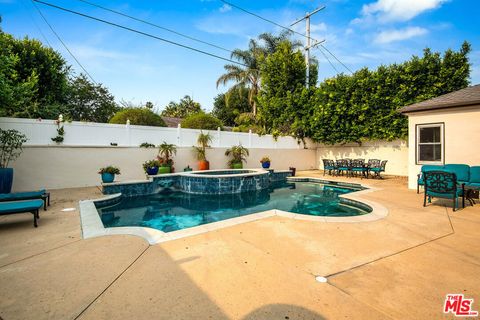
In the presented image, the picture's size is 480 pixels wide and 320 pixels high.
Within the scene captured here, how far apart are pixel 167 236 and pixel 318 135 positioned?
1340cm

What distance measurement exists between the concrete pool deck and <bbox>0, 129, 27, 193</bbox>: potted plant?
356 cm

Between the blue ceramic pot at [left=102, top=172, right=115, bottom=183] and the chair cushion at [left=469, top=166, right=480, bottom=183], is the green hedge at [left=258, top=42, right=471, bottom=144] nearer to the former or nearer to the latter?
the chair cushion at [left=469, top=166, right=480, bottom=183]

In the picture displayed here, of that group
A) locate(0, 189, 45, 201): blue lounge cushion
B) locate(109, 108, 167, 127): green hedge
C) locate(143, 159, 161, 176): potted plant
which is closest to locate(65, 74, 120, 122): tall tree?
locate(109, 108, 167, 127): green hedge

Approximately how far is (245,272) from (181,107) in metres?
39.6

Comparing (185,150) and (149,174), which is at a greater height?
(185,150)

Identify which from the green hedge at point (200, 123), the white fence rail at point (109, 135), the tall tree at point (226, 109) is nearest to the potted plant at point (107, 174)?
the white fence rail at point (109, 135)

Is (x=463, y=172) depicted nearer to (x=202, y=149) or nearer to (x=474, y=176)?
(x=474, y=176)

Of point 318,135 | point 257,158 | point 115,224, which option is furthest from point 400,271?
point 318,135

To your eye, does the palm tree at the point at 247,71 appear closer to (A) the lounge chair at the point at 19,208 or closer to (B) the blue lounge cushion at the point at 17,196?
(B) the blue lounge cushion at the point at 17,196

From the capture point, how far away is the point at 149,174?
9.65 m

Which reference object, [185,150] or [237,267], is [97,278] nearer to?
[237,267]

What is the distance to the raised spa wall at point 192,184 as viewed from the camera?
8262 mm

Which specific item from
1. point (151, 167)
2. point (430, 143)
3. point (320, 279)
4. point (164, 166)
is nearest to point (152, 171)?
point (151, 167)

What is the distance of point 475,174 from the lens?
630 centimetres
